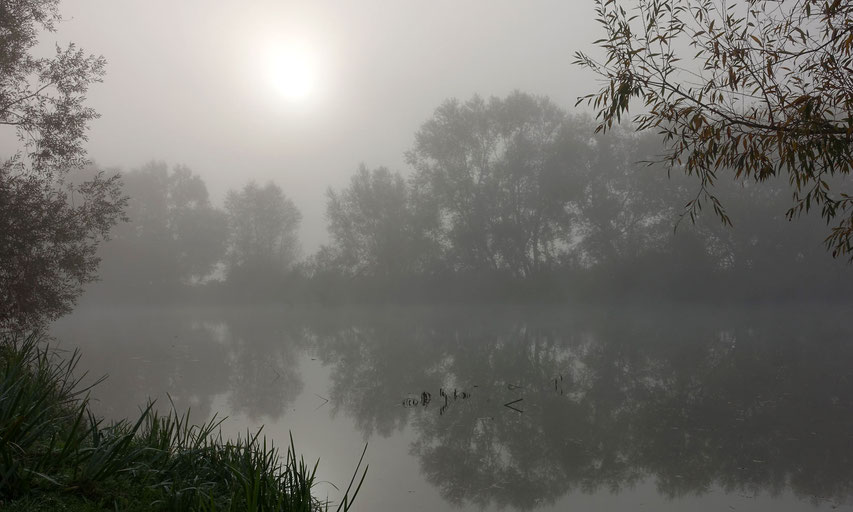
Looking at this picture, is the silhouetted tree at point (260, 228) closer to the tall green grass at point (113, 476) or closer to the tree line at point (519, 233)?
the tree line at point (519, 233)

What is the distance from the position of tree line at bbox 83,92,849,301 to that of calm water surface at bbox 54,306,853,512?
1003 cm

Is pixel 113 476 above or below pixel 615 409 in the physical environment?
above

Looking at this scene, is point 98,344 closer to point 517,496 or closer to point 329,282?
point 517,496

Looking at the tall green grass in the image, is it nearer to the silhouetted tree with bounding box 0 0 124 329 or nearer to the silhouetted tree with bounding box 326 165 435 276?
the silhouetted tree with bounding box 0 0 124 329

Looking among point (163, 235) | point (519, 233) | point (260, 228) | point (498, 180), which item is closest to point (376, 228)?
point (498, 180)

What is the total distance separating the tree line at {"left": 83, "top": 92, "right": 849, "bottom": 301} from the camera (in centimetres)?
3023

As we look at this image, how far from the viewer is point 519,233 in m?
34.8

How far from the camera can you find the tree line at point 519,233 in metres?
30.2

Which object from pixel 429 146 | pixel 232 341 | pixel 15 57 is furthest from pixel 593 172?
pixel 15 57

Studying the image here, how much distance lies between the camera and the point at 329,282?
1470 inches

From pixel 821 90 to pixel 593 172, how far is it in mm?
29678

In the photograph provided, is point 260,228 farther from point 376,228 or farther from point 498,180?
point 498,180

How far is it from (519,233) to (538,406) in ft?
83.9

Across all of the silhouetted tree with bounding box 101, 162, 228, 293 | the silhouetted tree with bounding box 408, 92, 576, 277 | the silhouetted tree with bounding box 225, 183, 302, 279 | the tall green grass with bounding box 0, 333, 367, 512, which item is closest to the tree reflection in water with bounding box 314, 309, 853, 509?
the tall green grass with bounding box 0, 333, 367, 512
